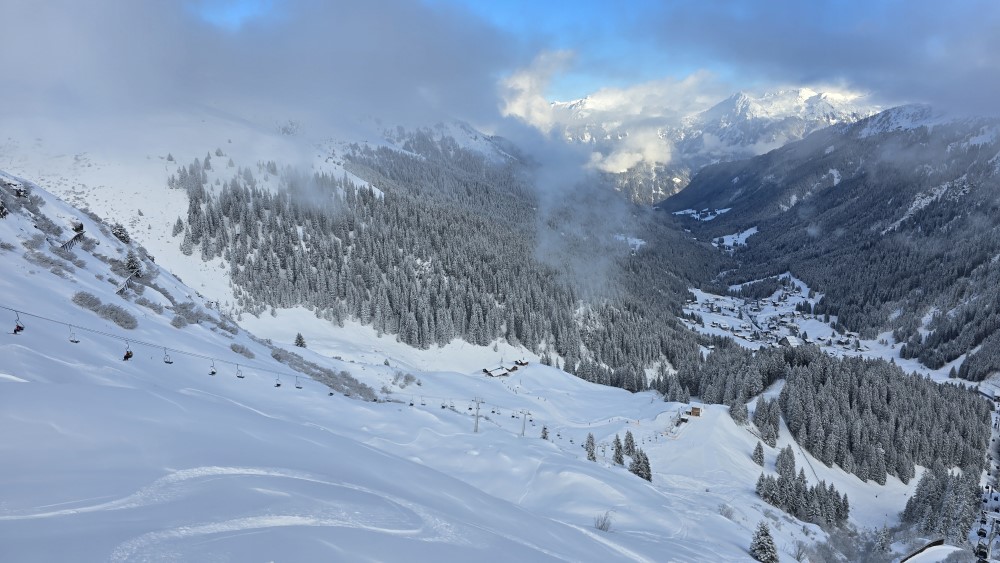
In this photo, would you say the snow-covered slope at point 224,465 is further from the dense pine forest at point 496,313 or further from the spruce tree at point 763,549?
the dense pine forest at point 496,313

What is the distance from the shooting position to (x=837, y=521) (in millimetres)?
55719

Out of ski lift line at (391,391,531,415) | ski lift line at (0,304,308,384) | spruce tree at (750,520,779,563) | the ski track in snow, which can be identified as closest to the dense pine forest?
ski lift line at (391,391,531,415)

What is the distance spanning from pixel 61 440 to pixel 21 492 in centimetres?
233

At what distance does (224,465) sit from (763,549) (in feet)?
83.5

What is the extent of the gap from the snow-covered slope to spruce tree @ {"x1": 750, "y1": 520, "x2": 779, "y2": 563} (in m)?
1.67

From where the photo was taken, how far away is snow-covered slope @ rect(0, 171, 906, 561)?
7219mm

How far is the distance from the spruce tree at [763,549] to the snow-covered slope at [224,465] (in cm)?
167

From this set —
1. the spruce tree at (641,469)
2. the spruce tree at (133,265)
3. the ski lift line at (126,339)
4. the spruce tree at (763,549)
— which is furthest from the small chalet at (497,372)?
the spruce tree at (763,549)

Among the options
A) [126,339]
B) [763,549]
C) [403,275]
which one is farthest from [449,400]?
[403,275]

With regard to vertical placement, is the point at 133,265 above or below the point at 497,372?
above

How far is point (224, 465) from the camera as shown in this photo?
32.6ft

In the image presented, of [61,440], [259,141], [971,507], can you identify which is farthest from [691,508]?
[259,141]

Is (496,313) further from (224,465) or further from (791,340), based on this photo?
(791,340)

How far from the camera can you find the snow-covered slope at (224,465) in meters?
7.22
